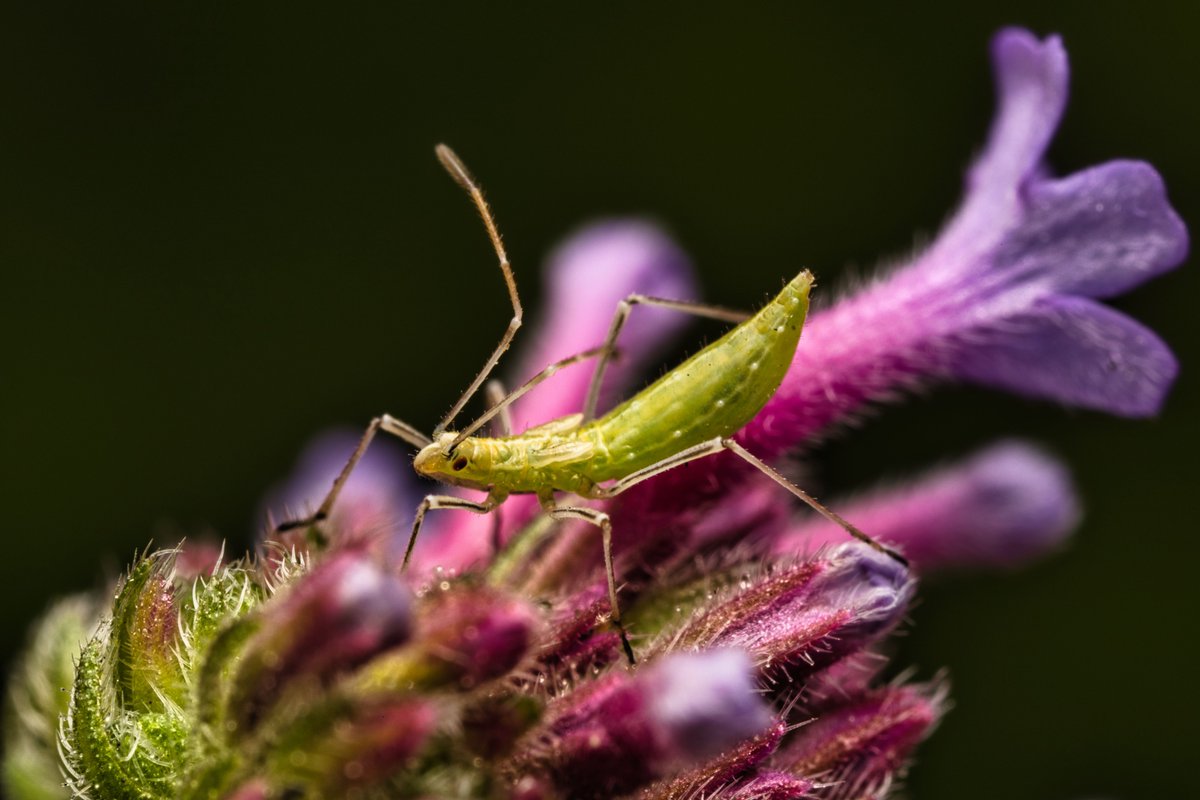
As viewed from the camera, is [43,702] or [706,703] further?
[43,702]

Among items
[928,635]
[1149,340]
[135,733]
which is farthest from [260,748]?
[928,635]

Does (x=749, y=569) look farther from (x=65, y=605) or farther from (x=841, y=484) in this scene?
(x=841, y=484)

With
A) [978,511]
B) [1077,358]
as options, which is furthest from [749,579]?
[978,511]

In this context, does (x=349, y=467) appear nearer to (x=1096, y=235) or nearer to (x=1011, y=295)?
(x=1011, y=295)

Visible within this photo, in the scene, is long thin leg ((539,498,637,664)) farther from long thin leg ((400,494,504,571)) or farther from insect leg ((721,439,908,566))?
insect leg ((721,439,908,566))

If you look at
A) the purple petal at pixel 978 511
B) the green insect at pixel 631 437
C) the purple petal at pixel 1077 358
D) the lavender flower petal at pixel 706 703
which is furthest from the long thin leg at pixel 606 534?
the purple petal at pixel 1077 358

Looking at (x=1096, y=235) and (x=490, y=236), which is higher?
(x=490, y=236)
